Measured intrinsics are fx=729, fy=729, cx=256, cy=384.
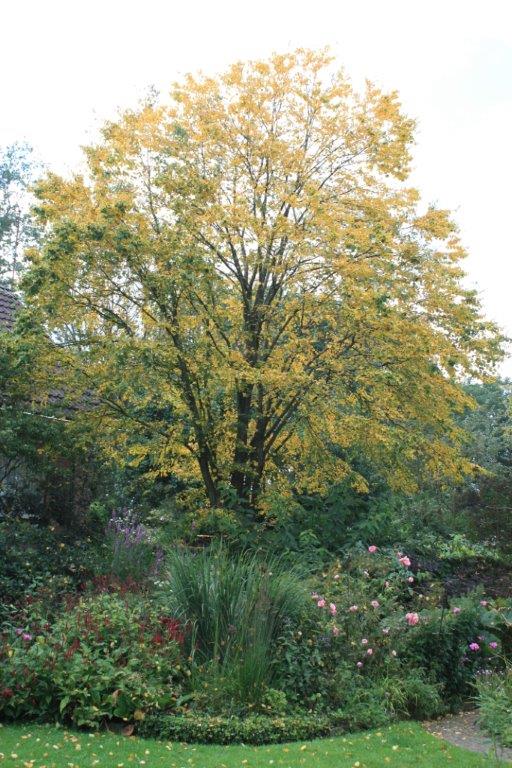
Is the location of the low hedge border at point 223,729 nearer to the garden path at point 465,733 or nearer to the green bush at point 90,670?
the green bush at point 90,670

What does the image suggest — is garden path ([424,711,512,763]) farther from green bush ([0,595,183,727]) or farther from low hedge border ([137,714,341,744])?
green bush ([0,595,183,727])

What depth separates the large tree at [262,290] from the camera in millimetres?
9328

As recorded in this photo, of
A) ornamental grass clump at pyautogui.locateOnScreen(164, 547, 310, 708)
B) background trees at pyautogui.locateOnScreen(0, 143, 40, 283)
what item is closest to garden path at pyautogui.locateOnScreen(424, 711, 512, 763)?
ornamental grass clump at pyautogui.locateOnScreen(164, 547, 310, 708)

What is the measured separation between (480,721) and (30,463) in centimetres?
692

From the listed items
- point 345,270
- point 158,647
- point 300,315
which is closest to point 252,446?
point 300,315

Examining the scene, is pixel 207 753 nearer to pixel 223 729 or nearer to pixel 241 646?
pixel 223 729

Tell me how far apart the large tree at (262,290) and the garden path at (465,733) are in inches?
131

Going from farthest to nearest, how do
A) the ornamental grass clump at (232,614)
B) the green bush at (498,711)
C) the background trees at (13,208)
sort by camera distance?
1. the background trees at (13,208)
2. the ornamental grass clump at (232,614)
3. the green bush at (498,711)

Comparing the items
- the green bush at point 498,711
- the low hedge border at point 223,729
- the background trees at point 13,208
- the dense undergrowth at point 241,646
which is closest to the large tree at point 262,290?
the dense undergrowth at point 241,646

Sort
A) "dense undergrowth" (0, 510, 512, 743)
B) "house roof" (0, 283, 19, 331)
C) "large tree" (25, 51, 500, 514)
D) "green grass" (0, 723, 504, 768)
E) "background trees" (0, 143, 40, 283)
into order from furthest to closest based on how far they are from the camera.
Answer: "background trees" (0, 143, 40, 283)
"house roof" (0, 283, 19, 331)
"large tree" (25, 51, 500, 514)
"dense undergrowth" (0, 510, 512, 743)
"green grass" (0, 723, 504, 768)

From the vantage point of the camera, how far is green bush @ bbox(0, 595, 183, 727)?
586 centimetres

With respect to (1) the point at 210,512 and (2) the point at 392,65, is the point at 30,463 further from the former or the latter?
(2) the point at 392,65

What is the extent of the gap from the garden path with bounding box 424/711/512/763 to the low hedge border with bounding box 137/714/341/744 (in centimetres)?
135

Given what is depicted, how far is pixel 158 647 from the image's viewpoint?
265 inches
